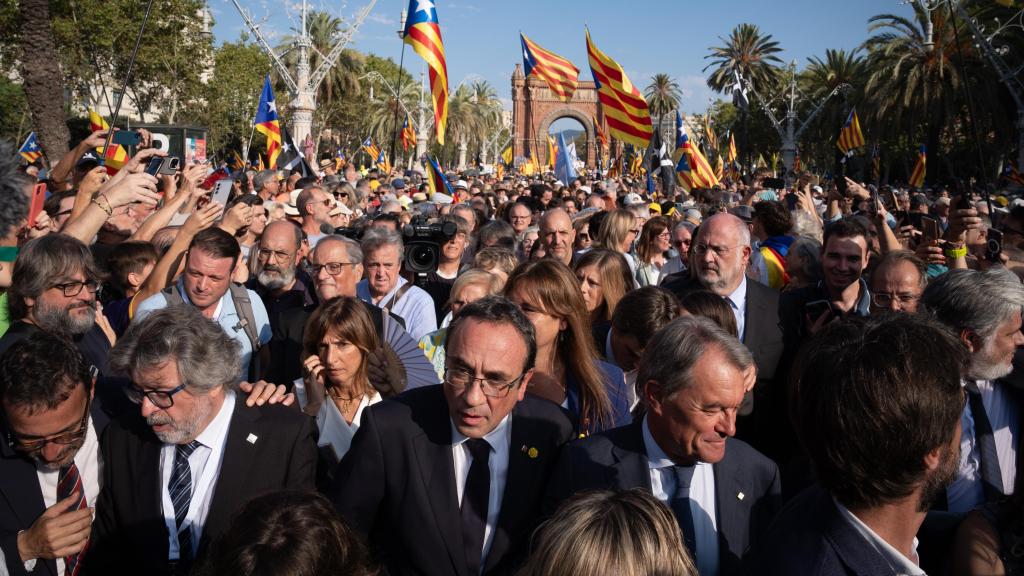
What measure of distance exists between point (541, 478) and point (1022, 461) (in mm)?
1477

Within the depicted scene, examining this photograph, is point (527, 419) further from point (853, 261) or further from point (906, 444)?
point (853, 261)

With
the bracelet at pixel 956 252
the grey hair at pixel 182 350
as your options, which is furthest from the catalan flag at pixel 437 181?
the grey hair at pixel 182 350

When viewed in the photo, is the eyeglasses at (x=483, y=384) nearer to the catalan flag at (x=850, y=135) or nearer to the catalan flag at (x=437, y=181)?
the catalan flag at (x=437, y=181)

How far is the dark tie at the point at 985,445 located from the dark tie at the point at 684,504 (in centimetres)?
122

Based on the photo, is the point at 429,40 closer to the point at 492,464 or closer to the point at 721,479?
the point at 492,464

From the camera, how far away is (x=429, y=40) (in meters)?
10.9

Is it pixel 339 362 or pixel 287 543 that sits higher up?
pixel 339 362

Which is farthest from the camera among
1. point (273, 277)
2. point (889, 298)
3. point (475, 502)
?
point (273, 277)

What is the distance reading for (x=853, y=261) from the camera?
15.8ft

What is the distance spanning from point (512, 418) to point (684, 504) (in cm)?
67

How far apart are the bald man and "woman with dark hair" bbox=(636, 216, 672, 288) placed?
748 millimetres

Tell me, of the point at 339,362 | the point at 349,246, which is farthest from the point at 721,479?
the point at 349,246

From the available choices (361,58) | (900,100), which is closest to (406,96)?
(361,58)

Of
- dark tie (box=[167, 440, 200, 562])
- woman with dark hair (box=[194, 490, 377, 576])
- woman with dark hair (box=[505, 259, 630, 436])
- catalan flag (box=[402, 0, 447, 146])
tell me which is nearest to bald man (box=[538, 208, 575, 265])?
woman with dark hair (box=[505, 259, 630, 436])
